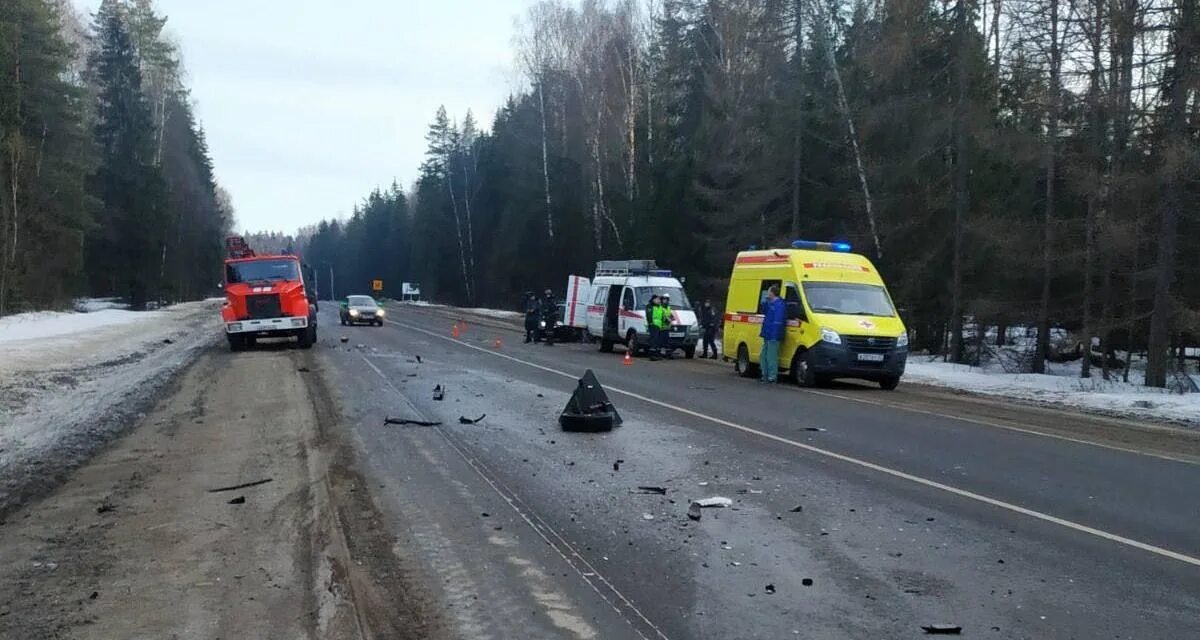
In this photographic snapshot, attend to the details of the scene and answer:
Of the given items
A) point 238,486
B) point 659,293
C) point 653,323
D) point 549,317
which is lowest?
point 238,486

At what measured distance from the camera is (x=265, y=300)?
2628 centimetres

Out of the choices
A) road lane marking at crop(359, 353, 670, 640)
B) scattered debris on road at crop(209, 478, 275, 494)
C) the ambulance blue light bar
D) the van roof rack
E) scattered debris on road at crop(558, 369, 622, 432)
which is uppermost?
the ambulance blue light bar

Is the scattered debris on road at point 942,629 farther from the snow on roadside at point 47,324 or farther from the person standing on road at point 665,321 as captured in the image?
the snow on roadside at point 47,324

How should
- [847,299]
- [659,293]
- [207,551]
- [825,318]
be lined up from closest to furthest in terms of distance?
[207,551]
[825,318]
[847,299]
[659,293]

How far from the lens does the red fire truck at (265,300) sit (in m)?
26.2

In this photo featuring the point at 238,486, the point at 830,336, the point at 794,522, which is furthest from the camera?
the point at 830,336

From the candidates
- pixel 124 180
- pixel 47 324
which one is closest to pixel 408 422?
pixel 47 324

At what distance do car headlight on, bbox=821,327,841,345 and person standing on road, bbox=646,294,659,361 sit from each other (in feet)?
27.5

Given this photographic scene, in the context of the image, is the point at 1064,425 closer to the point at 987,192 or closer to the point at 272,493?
the point at 272,493

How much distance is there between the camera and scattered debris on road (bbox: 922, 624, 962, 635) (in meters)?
4.93

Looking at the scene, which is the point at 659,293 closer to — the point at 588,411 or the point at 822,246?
the point at 822,246

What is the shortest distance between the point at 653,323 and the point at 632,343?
1678mm

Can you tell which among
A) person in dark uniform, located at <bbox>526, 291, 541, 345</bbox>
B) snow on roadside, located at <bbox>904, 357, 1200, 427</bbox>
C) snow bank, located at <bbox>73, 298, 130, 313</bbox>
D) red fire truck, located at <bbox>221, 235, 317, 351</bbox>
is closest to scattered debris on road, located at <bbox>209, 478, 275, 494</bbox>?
snow on roadside, located at <bbox>904, 357, 1200, 427</bbox>

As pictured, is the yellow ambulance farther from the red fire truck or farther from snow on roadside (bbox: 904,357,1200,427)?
the red fire truck
